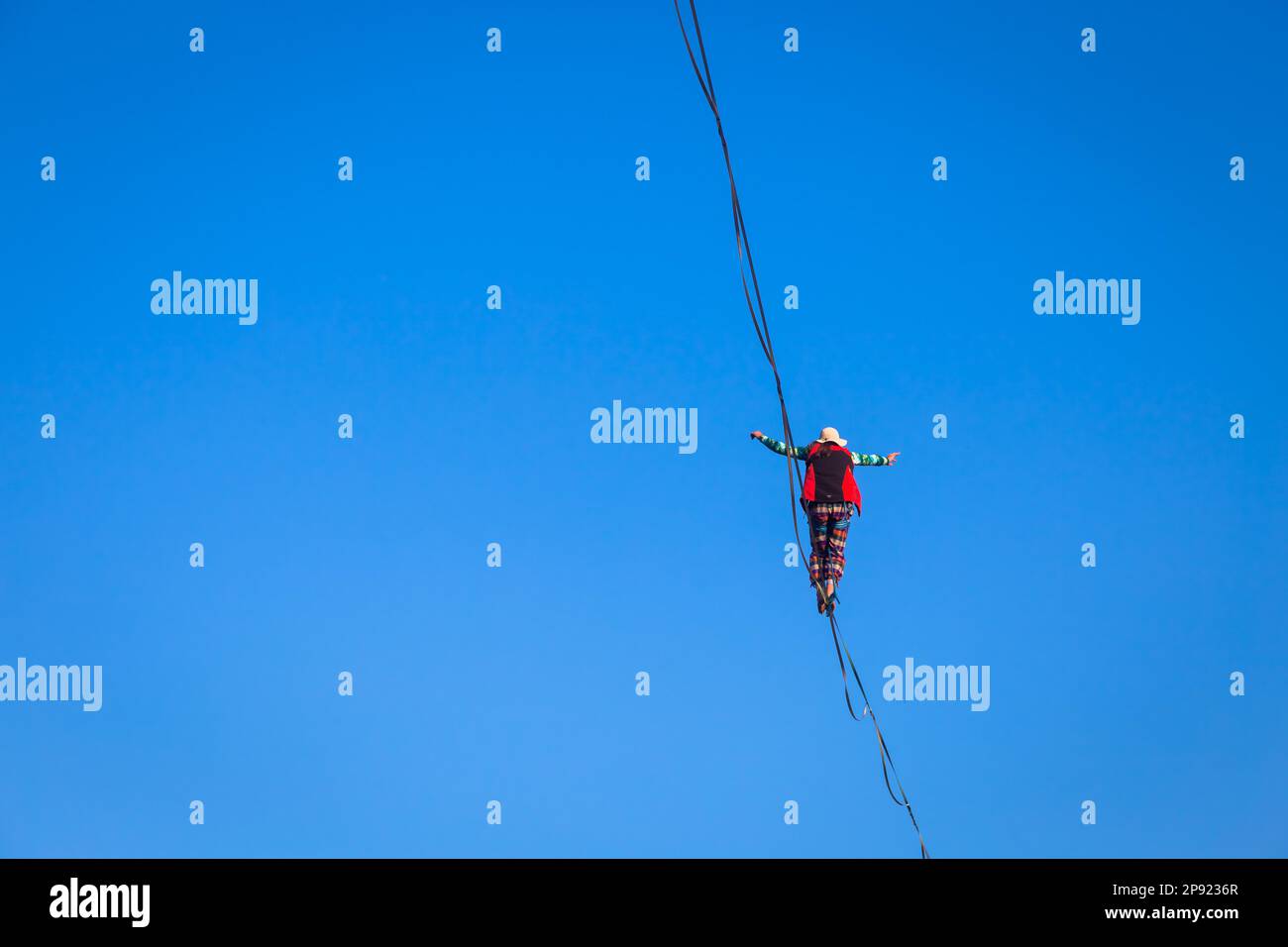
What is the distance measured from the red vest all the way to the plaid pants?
0.15 meters

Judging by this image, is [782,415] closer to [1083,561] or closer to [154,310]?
[1083,561]

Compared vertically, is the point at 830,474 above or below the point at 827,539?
above

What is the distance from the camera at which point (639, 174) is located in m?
18.4

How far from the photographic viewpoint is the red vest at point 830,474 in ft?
51.3

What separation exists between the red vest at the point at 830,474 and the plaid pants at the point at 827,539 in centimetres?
15

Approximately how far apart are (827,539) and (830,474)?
2.62 feet

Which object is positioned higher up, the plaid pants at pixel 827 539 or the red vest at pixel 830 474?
the red vest at pixel 830 474

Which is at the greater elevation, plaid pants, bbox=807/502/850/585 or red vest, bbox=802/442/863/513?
red vest, bbox=802/442/863/513

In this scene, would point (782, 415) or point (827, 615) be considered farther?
point (827, 615)

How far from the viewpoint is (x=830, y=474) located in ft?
51.4

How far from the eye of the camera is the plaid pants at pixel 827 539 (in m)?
15.9

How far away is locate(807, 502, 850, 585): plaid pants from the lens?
1587 centimetres
